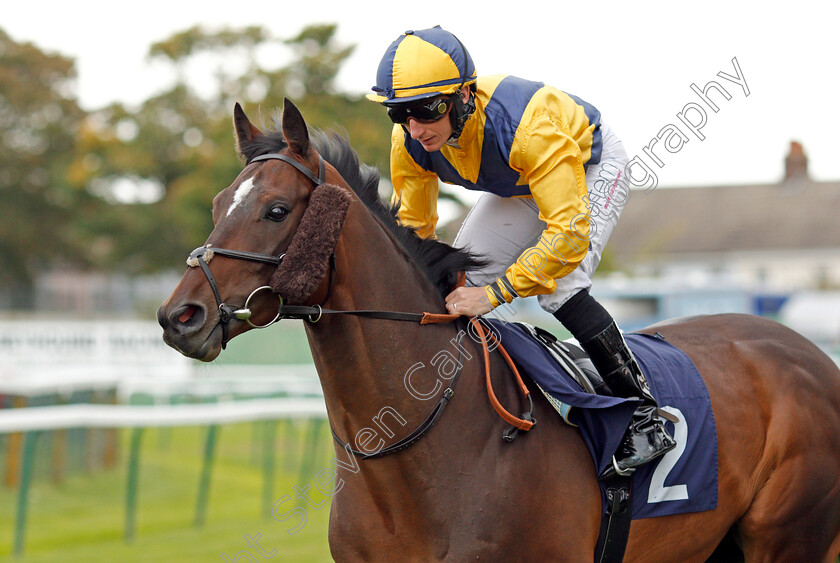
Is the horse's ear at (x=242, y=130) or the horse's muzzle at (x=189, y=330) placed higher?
the horse's ear at (x=242, y=130)

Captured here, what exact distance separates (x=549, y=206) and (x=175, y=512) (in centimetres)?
498

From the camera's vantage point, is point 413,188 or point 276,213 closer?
point 276,213

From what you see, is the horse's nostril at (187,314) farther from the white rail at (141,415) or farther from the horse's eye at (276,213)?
the white rail at (141,415)

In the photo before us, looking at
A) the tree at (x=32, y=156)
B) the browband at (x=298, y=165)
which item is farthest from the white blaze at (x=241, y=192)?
the tree at (x=32, y=156)

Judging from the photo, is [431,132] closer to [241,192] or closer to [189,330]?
[241,192]

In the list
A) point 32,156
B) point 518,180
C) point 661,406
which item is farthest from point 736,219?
point 518,180

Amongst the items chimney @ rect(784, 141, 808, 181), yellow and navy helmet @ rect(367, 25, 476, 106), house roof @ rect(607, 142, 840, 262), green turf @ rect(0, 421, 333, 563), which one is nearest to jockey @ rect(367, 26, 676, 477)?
yellow and navy helmet @ rect(367, 25, 476, 106)

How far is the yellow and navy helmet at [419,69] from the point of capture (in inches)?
106

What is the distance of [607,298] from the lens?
67.3 feet

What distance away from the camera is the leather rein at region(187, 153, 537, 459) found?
2.35 meters

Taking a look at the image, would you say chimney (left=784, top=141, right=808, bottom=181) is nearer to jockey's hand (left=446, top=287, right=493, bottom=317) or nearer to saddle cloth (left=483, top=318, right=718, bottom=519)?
saddle cloth (left=483, top=318, right=718, bottom=519)

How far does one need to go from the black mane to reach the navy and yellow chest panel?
0.28 m

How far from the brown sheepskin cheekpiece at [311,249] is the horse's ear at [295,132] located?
149mm

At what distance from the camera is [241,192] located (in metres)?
2.44
